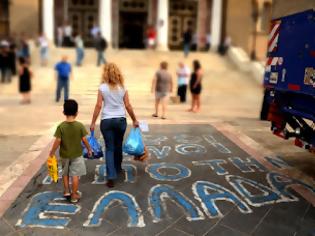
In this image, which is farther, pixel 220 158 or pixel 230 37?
pixel 230 37

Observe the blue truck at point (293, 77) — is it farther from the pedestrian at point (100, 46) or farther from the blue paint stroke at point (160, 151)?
the pedestrian at point (100, 46)

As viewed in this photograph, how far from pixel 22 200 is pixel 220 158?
3.49 m

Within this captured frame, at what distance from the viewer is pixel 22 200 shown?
5.09 meters

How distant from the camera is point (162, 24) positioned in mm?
24172

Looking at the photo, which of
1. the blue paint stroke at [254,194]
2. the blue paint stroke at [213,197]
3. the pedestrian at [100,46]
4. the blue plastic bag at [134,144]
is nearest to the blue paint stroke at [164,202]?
the blue paint stroke at [213,197]

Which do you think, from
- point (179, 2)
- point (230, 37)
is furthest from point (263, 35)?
point (179, 2)

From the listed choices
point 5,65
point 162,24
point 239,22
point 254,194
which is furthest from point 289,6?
point 239,22

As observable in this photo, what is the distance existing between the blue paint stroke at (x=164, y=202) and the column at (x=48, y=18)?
64.6 feet

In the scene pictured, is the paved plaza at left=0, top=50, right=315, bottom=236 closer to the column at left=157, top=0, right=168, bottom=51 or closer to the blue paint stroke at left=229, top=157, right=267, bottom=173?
the blue paint stroke at left=229, top=157, right=267, bottom=173

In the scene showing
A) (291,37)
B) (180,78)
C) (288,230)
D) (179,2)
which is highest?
(179,2)

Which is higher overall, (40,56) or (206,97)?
(40,56)

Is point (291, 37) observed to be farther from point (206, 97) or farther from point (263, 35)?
point (263, 35)

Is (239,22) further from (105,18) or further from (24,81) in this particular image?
(24,81)

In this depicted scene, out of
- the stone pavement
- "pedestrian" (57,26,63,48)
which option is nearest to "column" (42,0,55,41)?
"pedestrian" (57,26,63,48)
